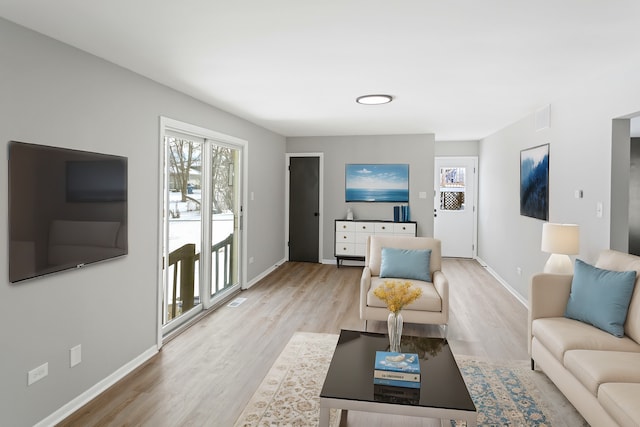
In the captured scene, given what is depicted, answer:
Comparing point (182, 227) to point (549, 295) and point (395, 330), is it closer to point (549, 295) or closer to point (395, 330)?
point (395, 330)

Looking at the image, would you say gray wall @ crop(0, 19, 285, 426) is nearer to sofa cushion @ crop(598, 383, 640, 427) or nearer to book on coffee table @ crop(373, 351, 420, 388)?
book on coffee table @ crop(373, 351, 420, 388)

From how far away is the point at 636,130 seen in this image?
5.39 m

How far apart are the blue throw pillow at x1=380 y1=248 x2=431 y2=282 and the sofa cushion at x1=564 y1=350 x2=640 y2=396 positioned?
1.78 meters

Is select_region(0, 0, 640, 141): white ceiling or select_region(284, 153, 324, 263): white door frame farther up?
select_region(0, 0, 640, 141): white ceiling

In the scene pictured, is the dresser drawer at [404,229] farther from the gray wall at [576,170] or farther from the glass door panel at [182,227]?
the glass door panel at [182,227]

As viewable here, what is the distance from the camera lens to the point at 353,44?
266cm

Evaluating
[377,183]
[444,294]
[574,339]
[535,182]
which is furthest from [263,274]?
[574,339]

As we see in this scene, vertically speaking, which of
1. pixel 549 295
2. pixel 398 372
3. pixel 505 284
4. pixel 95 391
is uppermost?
pixel 549 295

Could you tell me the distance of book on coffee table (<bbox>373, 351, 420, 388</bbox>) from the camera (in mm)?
2127

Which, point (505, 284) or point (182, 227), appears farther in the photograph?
point (505, 284)

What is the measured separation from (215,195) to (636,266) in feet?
13.4

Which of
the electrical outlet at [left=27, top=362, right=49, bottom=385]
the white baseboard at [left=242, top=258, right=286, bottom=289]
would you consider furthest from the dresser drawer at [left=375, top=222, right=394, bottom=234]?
the electrical outlet at [left=27, top=362, right=49, bottom=385]

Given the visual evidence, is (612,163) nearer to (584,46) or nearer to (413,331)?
(584,46)

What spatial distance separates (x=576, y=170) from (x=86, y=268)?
169 inches
